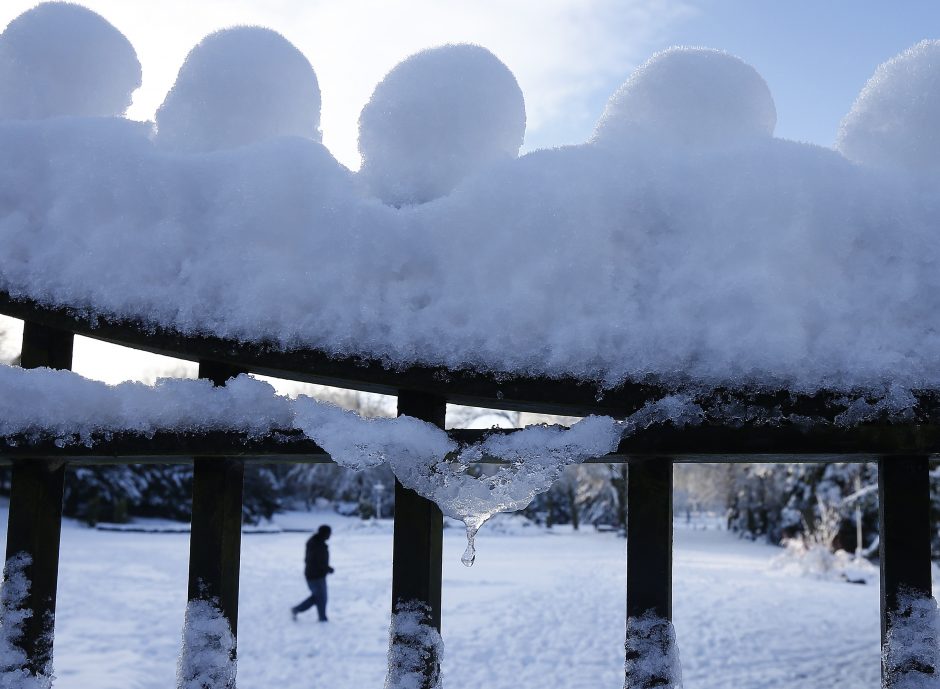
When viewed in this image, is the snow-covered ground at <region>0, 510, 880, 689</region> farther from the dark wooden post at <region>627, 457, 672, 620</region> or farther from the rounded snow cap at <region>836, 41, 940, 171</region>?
the rounded snow cap at <region>836, 41, 940, 171</region>

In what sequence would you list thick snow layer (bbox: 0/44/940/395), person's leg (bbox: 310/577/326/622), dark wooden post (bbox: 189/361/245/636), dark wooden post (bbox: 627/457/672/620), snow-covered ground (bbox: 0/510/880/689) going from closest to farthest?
thick snow layer (bbox: 0/44/940/395)
dark wooden post (bbox: 627/457/672/620)
dark wooden post (bbox: 189/361/245/636)
snow-covered ground (bbox: 0/510/880/689)
person's leg (bbox: 310/577/326/622)

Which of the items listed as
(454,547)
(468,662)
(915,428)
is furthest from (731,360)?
(454,547)

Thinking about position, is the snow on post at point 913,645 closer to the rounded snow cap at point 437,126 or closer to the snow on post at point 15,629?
the rounded snow cap at point 437,126

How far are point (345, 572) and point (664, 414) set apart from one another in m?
9.40

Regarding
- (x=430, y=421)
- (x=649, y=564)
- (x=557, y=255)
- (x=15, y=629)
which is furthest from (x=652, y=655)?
(x=15, y=629)

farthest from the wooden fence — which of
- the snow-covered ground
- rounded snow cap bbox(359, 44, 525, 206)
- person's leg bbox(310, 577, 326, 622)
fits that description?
person's leg bbox(310, 577, 326, 622)

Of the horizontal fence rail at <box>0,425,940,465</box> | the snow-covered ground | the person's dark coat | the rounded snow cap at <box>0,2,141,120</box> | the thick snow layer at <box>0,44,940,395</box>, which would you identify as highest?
the rounded snow cap at <box>0,2,141,120</box>

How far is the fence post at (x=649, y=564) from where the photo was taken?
2.97ft

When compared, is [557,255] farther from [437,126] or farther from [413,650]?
[413,650]

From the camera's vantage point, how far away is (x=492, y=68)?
38.7 inches

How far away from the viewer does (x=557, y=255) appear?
861 mm

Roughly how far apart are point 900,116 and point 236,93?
0.89 meters

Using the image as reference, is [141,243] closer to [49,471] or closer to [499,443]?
[49,471]

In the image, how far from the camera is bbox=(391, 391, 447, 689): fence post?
3.11ft
